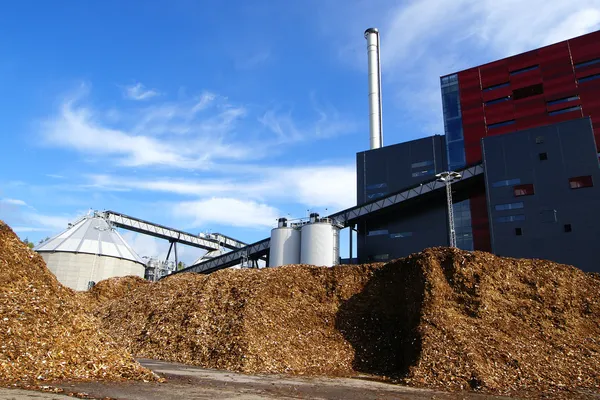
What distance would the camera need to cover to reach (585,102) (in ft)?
159

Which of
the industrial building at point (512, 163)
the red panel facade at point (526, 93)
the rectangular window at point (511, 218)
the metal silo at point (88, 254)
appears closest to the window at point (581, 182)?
the industrial building at point (512, 163)

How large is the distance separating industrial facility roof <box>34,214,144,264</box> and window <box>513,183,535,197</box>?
4779 cm

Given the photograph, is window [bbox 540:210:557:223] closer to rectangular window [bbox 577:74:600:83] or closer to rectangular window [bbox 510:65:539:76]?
rectangular window [bbox 577:74:600:83]

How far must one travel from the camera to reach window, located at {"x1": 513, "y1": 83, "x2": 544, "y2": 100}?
51.3 meters

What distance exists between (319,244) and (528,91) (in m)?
34.9

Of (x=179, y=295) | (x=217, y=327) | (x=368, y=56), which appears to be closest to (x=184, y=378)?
(x=217, y=327)

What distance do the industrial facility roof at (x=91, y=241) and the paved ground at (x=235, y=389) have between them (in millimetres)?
41597

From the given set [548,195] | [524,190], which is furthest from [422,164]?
[548,195]

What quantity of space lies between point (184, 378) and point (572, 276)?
16779 mm

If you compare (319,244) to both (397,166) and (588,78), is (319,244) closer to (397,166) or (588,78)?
(397,166)

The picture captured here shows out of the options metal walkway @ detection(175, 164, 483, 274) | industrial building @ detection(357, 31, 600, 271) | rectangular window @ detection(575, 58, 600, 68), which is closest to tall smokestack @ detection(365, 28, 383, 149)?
industrial building @ detection(357, 31, 600, 271)

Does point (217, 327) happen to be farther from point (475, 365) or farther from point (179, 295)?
point (475, 365)

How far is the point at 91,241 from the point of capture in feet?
163

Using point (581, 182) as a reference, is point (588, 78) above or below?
above
